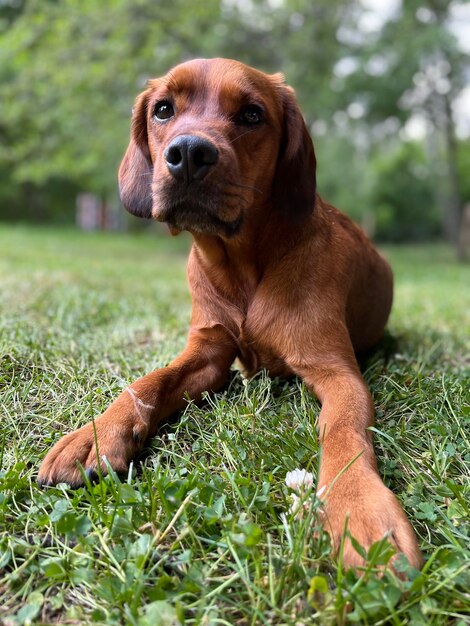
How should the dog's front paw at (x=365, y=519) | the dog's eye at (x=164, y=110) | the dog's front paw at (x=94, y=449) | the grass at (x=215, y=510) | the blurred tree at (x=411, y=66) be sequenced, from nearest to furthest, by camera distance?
the grass at (x=215, y=510) → the dog's front paw at (x=365, y=519) → the dog's front paw at (x=94, y=449) → the dog's eye at (x=164, y=110) → the blurred tree at (x=411, y=66)

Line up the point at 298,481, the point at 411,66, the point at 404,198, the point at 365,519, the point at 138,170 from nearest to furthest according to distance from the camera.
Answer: the point at 365,519
the point at 298,481
the point at 138,170
the point at 411,66
the point at 404,198

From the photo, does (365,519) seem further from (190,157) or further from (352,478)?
(190,157)

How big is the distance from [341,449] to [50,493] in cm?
94

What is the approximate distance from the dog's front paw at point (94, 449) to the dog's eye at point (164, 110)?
55.9 inches

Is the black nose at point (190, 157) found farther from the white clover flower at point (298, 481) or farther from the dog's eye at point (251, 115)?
the white clover flower at point (298, 481)

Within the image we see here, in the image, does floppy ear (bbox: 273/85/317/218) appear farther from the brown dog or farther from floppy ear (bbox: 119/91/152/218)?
floppy ear (bbox: 119/91/152/218)

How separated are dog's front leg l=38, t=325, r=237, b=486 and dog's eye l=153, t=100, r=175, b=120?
3.35ft

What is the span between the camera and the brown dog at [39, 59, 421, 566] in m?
2.03

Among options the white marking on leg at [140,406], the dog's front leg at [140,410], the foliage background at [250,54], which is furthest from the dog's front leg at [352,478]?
the foliage background at [250,54]

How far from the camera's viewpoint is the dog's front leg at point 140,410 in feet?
5.89

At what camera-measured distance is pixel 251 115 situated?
2465mm

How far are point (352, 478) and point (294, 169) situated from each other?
150 centimetres

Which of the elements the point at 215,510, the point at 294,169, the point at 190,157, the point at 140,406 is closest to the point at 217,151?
the point at 190,157

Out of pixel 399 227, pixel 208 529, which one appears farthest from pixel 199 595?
pixel 399 227
